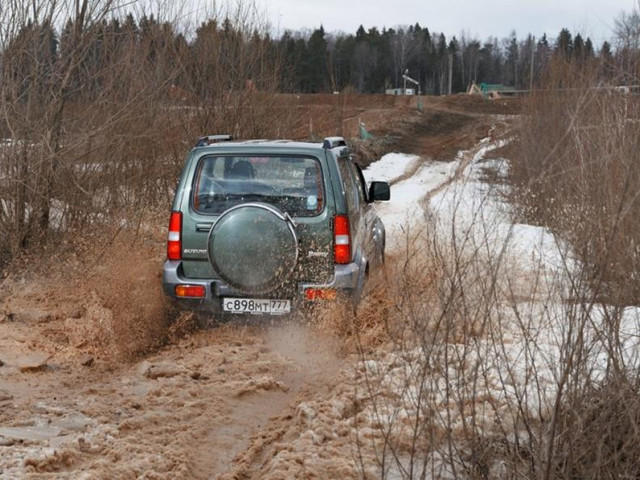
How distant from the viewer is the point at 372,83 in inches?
4126

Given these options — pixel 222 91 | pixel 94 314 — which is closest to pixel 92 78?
pixel 94 314

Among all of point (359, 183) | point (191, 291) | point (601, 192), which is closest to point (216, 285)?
point (191, 291)

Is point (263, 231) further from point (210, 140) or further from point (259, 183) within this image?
point (210, 140)

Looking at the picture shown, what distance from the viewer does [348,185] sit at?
26.8 feet

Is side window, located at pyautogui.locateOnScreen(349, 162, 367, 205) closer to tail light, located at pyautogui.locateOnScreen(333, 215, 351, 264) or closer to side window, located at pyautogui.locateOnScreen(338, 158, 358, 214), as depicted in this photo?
side window, located at pyautogui.locateOnScreen(338, 158, 358, 214)

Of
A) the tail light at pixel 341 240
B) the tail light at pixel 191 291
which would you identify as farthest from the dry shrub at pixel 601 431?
the tail light at pixel 191 291

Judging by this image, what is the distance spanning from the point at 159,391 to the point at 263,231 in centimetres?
161

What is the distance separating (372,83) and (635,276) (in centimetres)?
10122

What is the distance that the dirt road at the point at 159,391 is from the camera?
492 cm

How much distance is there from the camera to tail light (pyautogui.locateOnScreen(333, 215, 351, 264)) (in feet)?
24.7

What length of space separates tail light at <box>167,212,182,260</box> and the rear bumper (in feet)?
0.19

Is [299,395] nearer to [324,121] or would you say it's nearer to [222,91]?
[222,91]

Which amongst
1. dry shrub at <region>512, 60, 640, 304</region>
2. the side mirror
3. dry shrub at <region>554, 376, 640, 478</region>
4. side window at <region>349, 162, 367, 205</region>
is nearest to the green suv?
side window at <region>349, 162, 367, 205</region>

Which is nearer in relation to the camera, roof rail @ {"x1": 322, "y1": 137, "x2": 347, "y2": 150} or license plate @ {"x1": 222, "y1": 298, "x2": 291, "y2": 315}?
license plate @ {"x1": 222, "y1": 298, "x2": 291, "y2": 315}
